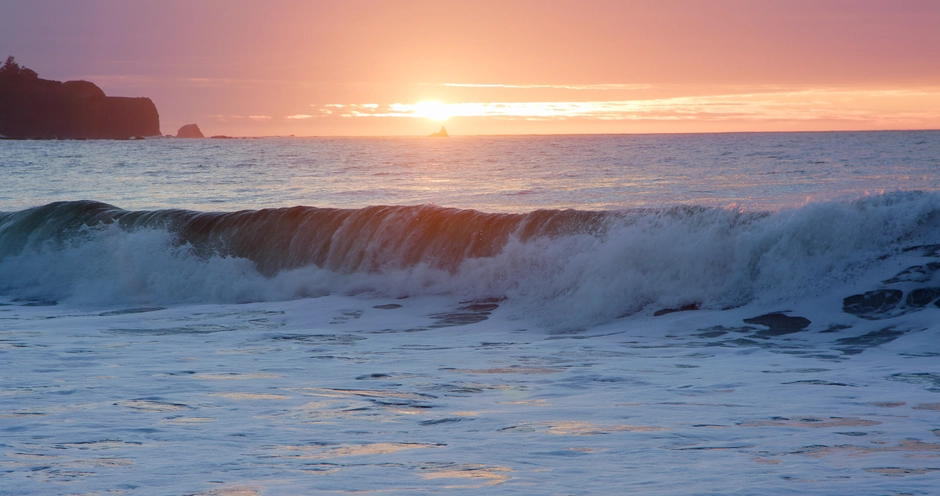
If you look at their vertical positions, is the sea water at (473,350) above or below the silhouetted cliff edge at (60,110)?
below

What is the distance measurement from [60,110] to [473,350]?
452ft

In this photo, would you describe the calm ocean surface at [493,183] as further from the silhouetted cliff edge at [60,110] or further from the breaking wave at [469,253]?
the silhouetted cliff edge at [60,110]

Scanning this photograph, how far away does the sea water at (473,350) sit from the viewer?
182 inches

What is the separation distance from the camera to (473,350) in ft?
29.6

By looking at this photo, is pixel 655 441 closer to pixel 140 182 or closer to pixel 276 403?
pixel 276 403

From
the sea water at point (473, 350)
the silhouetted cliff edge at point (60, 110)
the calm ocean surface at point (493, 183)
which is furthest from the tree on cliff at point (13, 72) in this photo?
the sea water at point (473, 350)

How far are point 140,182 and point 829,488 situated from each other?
123 ft

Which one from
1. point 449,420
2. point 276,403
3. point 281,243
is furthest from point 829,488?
point 281,243

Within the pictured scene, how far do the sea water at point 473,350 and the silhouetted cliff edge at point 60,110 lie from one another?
400ft

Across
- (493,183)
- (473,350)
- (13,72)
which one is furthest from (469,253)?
(13,72)

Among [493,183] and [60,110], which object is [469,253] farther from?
[60,110]

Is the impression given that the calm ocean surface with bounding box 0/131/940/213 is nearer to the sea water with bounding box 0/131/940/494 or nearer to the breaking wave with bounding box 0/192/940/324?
the breaking wave with bounding box 0/192/940/324

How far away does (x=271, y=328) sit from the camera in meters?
10.6

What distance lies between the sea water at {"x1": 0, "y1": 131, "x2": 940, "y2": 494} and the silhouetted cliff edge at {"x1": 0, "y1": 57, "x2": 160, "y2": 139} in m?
122
